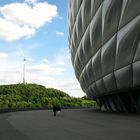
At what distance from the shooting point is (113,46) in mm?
27516

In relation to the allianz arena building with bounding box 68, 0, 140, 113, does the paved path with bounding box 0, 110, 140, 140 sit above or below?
below

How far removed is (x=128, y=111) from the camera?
110 feet

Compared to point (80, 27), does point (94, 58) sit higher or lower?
lower

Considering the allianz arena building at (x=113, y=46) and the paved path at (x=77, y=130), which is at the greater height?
the allianz arena building at (x=113, y=46)

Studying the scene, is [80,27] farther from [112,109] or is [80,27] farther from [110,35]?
[110,35]

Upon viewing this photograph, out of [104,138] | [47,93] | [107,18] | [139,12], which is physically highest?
[47,93]

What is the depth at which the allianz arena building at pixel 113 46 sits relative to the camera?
23.3 m

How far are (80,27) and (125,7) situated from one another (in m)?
17.0

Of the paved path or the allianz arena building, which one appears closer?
the paved path

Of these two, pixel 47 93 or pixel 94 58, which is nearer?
pixel 94 58

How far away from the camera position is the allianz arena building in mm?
23281

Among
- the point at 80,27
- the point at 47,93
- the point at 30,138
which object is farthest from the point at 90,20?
the point at 47,93

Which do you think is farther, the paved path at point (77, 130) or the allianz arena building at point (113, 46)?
the allianz arena building at point (113, 46)

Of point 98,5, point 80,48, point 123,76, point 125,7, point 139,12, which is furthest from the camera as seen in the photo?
point 80,48
